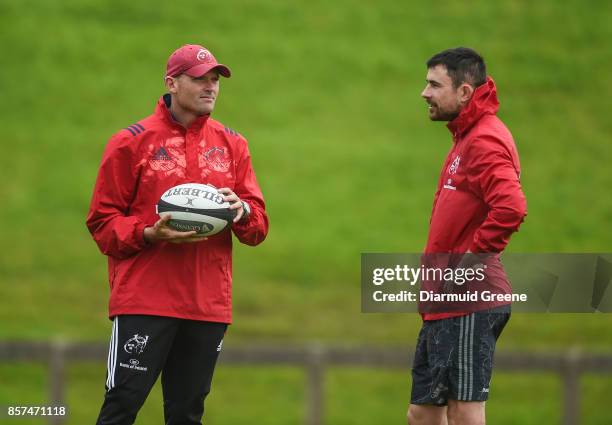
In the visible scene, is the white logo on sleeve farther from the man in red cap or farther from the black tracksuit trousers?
the black tracksuit trousers

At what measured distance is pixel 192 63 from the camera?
17.0 feet

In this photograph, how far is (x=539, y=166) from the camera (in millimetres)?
17672

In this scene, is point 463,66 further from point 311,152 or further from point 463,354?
point 311,152

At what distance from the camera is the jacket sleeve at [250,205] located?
518 cm

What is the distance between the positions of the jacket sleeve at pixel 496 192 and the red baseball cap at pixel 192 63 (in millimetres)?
1356

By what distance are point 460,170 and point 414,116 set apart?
13462 mm

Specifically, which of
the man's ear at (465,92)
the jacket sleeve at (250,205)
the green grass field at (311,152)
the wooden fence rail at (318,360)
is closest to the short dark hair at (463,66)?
the man's ear at (465,92)

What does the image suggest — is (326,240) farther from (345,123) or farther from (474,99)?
(474,99)

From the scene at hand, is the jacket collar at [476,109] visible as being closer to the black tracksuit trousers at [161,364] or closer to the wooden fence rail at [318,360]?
the black tracksuit trousers at [161,364]

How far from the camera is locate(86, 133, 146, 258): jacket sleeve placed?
501 cm

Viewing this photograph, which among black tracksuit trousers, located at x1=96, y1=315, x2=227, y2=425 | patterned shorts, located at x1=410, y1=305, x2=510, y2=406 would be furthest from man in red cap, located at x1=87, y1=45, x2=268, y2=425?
patterned shorts, located at x1=410, y1=305, x2=510, y2=406

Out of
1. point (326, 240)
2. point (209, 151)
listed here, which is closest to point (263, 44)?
point (326, 240)

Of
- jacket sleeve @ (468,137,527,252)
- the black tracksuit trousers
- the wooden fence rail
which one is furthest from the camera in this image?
the wooden fence rail

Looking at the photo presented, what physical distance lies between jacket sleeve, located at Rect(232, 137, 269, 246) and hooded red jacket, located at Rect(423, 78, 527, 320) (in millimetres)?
875
